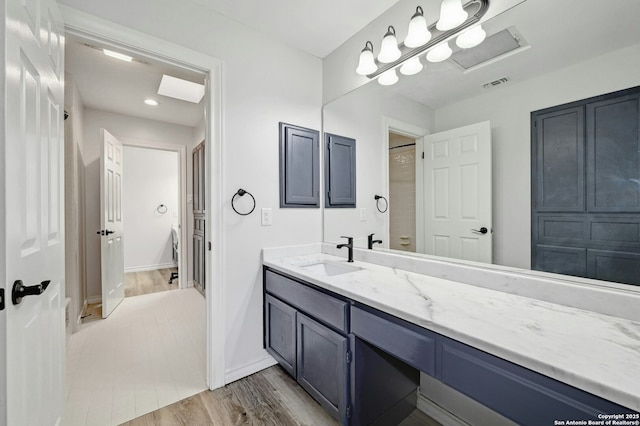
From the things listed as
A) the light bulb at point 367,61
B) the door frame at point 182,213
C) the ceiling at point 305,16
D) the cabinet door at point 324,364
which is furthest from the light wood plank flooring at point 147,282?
the light bulb at point 367,61

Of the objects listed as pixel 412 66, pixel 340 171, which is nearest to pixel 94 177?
pixel 340 171

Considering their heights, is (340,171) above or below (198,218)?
above

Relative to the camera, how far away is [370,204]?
82.0 inches

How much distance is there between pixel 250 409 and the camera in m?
1.64

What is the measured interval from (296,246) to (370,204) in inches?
26.6

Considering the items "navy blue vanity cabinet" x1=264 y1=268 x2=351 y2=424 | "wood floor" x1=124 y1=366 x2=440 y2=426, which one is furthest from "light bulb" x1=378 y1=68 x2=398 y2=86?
"wood floor" x1=124 y1=366 x2=440 y2=426

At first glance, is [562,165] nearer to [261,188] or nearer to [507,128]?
[507,128]

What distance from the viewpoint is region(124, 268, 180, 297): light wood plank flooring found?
13.1 feet

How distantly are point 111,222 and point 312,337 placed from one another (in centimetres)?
298

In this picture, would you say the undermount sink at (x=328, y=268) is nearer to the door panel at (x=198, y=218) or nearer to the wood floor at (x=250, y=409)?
the wood floor at (x=250, y=409)

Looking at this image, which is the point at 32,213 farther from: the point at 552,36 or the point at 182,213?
the point at 182,213

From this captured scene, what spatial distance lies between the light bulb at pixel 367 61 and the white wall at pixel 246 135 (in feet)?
1.91

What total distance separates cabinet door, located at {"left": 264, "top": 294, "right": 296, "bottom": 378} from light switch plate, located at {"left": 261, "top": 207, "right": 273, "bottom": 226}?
527 millimetres

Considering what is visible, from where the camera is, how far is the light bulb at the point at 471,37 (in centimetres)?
137
